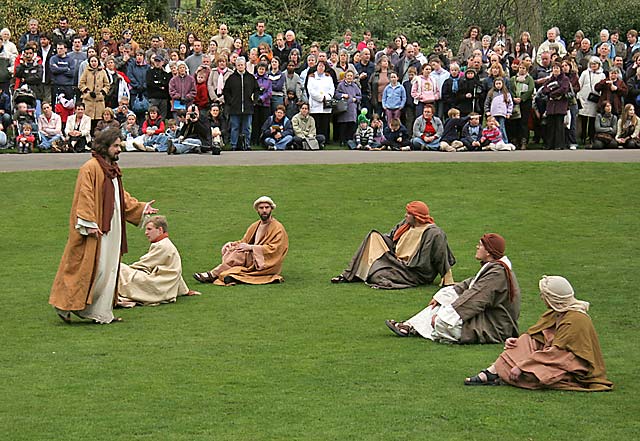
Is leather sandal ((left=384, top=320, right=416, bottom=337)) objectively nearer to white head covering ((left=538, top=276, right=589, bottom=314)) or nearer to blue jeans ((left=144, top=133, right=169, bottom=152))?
white head covering ((left=538, top=276, right=589, bottom=314))

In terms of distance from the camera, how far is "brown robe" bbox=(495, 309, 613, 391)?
9547mm

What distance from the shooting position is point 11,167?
22719mm

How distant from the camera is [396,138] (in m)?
26.5

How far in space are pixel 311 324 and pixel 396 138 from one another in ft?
47.2

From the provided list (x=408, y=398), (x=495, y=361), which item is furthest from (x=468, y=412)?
(x=495, y=361)

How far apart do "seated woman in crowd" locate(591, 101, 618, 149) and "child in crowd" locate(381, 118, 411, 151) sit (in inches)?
170

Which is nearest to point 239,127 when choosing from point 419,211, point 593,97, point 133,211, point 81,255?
point 593,97

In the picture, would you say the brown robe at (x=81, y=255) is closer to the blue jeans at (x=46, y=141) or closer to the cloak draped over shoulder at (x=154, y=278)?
the cloak draped over shoulder at (x=154, y=278)

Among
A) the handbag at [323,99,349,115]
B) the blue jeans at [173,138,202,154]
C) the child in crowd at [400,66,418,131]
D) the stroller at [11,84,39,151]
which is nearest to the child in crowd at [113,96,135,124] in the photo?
the blue jeans at [173,138,202,154]

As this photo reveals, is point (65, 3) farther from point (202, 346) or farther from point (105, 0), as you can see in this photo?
point (202, 346)

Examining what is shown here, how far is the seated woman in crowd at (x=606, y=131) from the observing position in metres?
26.4

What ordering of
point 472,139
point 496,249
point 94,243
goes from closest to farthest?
point 496,249 → point 94,243 → point 472,139

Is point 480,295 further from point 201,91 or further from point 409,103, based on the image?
point 201,91

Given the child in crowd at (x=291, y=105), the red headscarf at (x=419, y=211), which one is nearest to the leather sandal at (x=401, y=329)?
the red headscarf at (x=419, y=211)
